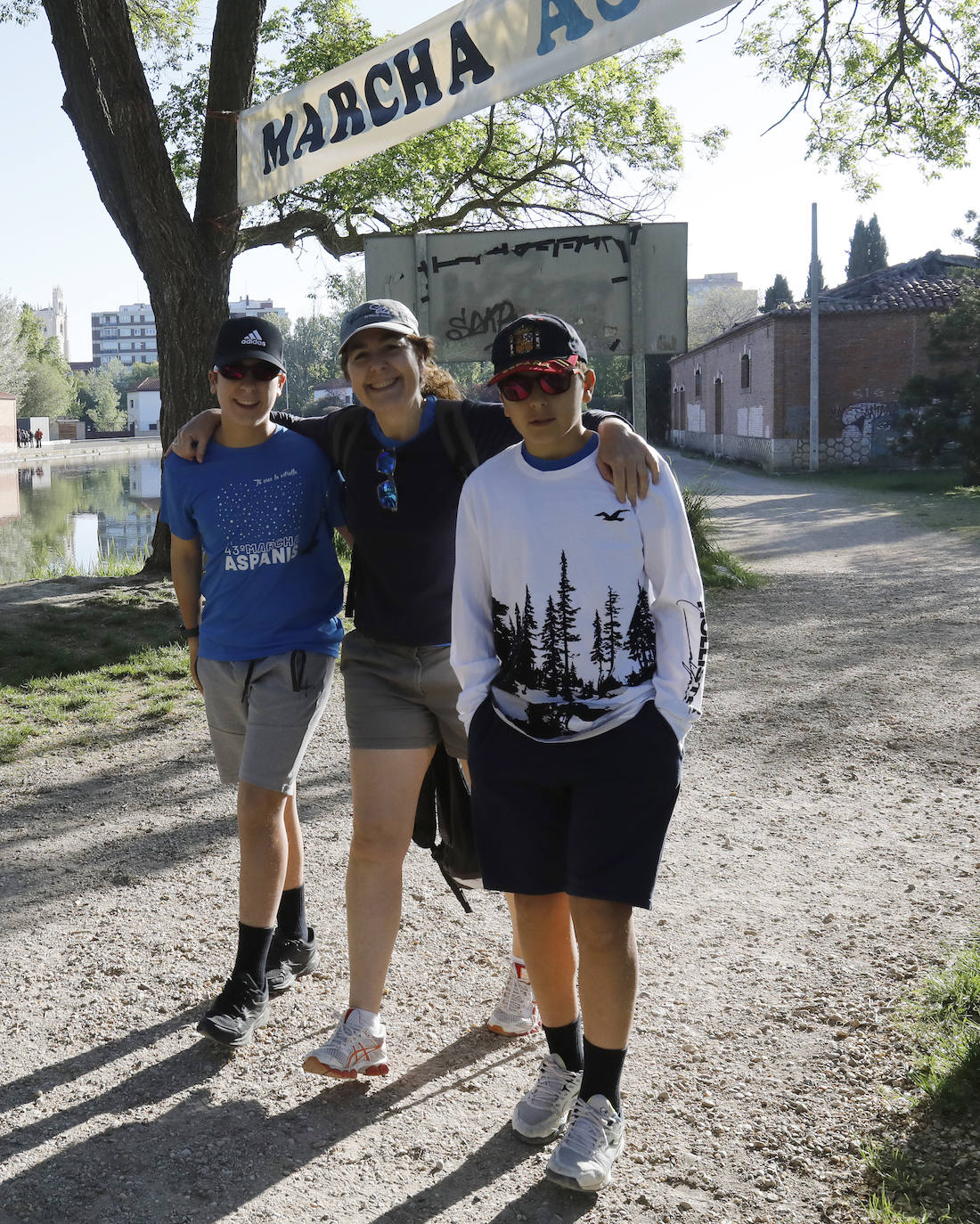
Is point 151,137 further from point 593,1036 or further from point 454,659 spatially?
point 593,1036

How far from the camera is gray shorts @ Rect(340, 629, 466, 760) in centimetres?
315

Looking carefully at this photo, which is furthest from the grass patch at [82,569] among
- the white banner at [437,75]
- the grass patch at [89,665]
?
the white banner at [437,75]

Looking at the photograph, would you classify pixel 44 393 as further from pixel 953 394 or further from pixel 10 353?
pixel 953 394

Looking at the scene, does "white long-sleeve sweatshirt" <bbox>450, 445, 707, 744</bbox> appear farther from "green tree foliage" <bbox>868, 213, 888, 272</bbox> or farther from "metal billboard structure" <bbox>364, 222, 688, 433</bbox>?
"green tree foliage" <bbox>868, 213, 888, 272</bbox>

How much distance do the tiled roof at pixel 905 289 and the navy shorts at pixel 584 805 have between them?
3498cm

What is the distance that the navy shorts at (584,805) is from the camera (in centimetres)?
253

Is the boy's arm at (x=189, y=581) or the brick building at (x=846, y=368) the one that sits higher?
the brick building at (x=846, y=368)

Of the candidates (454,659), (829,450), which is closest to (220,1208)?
(454,659)

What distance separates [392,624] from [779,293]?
70.3 meters

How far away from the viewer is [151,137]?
32.1 ft

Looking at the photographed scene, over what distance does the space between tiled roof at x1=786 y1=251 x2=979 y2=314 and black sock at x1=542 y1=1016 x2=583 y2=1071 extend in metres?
34.9

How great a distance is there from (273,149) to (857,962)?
228 inches

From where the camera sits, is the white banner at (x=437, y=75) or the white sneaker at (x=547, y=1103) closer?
the white sneaker at (x=547, y=1103)

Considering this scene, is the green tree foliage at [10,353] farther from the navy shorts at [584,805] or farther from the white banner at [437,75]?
the navy shorts at [584,805]
